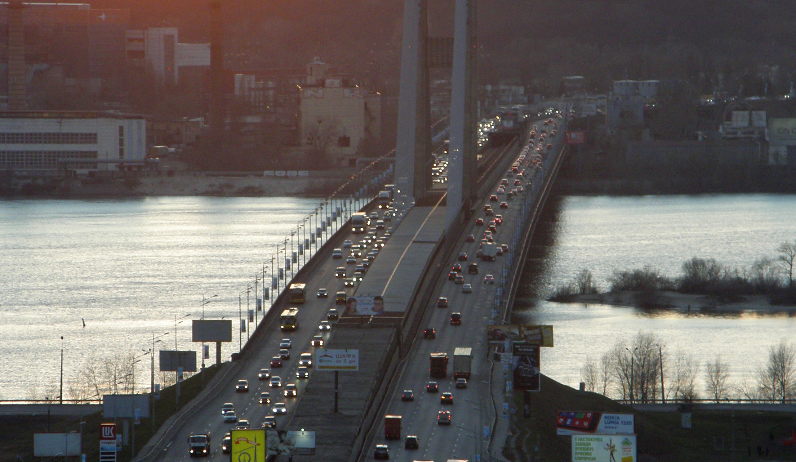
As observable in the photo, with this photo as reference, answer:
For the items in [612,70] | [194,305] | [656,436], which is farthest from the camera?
[612,70]

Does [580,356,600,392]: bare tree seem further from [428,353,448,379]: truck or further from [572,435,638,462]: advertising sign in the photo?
[572,435,638,462]: advertising sign

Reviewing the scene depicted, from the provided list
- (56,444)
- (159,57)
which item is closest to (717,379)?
(56,444)

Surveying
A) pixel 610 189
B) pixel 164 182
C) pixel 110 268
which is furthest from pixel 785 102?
pixel 110 268

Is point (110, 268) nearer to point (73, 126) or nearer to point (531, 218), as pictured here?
point (531, 218)

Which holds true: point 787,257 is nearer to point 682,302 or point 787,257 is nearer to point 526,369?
point 682,302

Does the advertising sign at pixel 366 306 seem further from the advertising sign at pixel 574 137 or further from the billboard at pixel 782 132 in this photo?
the billboard at pixel 782 132

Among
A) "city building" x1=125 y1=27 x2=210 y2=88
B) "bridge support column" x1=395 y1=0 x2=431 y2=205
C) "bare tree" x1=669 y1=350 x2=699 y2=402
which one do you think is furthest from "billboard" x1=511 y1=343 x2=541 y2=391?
"city building" x1=125 y1=27 x2=210 y2=88

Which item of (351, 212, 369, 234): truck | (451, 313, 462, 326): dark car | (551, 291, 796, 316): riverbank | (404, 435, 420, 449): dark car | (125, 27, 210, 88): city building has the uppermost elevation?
(125, 27, 210, 88): city building
